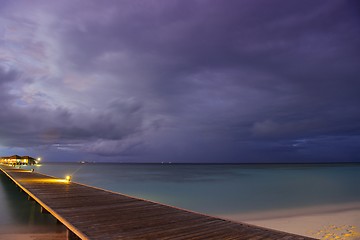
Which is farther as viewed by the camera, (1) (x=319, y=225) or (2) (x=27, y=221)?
(1) (x=319, y=225)

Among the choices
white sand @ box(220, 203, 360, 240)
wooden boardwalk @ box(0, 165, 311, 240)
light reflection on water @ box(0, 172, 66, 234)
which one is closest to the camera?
wooden boardwalk @ box(0, 165, 311, 240)

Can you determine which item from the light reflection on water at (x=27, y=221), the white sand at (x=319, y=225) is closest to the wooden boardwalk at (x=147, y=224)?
the light reflection on water at (x=27, y=221)

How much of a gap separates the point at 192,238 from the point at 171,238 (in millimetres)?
563

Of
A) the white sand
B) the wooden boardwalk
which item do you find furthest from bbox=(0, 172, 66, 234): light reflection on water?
the white sand

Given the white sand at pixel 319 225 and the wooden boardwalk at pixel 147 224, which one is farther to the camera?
the white sand at pixel 319 225

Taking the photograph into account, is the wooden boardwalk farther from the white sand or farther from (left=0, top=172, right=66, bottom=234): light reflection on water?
the white sand

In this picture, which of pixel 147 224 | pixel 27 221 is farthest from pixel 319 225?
pixel 27 221

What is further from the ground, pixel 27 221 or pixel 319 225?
pixel 27 221

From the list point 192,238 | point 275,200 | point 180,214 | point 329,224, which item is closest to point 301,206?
point 275,200

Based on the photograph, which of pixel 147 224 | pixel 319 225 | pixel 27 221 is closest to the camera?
pixel 147 224

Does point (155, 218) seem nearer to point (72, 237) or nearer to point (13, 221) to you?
point (72, 237)

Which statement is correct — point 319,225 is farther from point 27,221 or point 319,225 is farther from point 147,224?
point 27,221

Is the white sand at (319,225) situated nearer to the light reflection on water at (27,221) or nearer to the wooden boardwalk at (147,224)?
the wooden boardwalk at (147,224)

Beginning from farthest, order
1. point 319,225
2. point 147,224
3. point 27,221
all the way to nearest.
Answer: point 319,225 → point 27,221 → point 147,224
